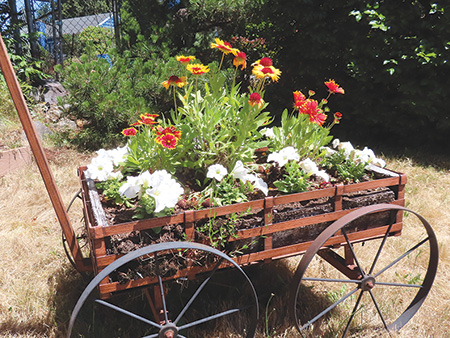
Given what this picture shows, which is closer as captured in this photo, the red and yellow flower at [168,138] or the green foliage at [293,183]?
the red and yellow flower at [168,138]

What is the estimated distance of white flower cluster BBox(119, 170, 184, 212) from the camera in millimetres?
1397

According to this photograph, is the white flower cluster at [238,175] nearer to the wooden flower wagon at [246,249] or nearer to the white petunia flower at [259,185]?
the white petunia flower at [259,185]

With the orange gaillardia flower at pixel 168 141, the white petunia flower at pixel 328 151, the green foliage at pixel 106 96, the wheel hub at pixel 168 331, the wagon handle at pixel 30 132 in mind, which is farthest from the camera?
the green foliage at pixel 106 96

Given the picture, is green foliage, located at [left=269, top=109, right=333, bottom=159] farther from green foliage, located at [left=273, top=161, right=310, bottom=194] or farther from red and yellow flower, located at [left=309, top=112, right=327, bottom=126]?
green foliage, located at [left=273, top=161, right=310, bottom=194]

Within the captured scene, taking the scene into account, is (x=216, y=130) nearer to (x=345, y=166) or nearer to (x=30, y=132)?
(x=345, y=166)

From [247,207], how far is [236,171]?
239mm

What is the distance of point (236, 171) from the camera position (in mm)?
1692

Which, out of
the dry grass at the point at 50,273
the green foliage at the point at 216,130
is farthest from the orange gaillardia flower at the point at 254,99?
the dry grass at the point at 50,273

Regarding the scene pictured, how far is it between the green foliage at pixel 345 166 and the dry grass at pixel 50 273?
2.40 ft

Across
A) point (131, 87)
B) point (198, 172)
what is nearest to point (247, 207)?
point (198, 172)

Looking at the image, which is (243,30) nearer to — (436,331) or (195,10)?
(195,10)

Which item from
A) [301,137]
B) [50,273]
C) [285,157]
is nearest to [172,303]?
[50,273]

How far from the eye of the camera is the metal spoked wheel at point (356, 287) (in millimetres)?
1598

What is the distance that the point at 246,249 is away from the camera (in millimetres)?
1583
